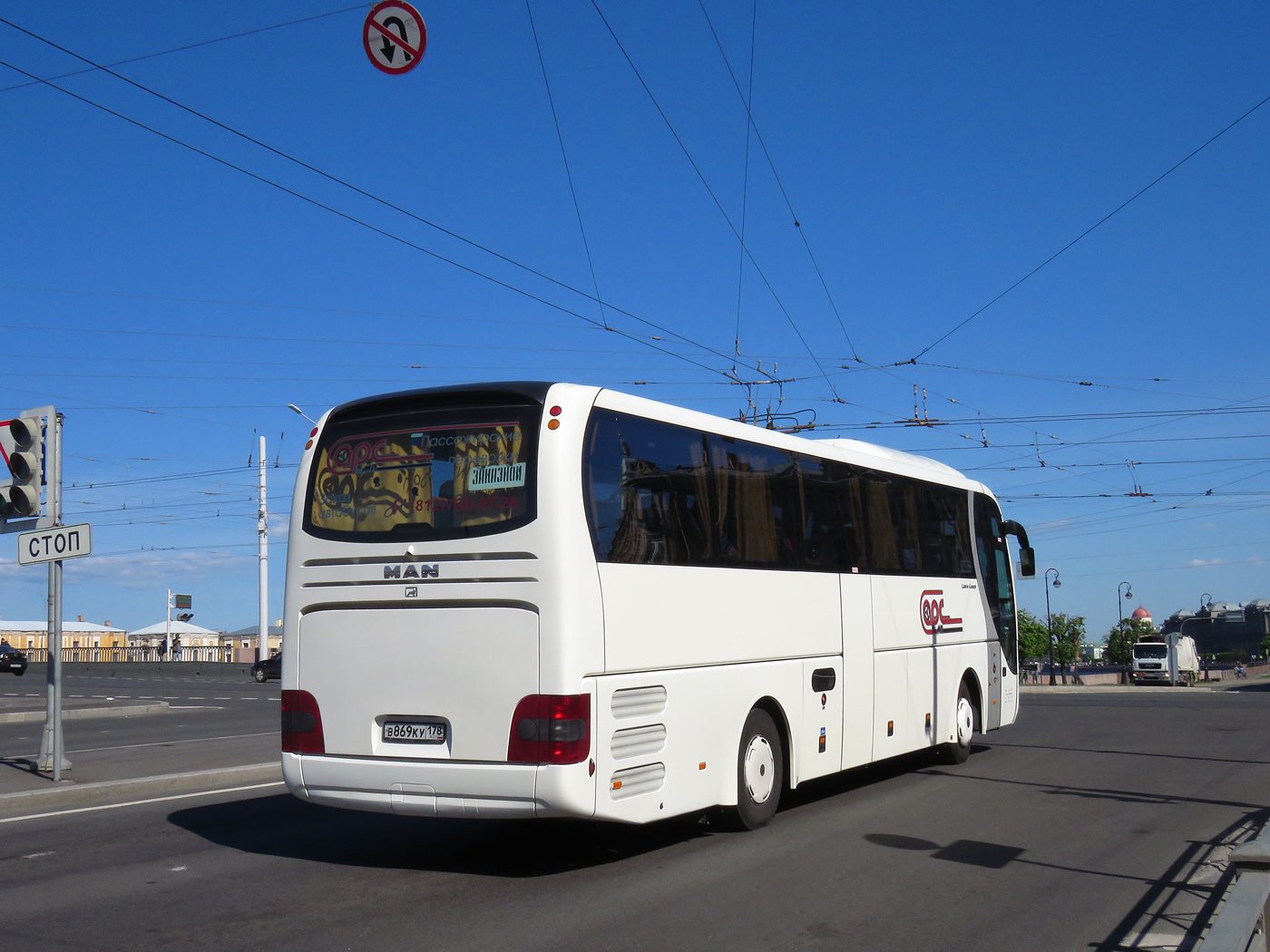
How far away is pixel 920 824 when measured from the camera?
9.52 m

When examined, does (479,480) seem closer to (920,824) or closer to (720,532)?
(720,532)

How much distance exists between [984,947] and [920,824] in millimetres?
3681

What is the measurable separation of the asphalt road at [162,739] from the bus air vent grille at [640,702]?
23.5ft

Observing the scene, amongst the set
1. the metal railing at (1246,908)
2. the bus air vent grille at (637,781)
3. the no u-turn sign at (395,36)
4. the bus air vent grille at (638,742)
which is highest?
the no u-turn sign at (395,36)

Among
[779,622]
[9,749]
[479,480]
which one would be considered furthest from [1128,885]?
[9,749]

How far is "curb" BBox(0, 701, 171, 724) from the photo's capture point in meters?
24.7

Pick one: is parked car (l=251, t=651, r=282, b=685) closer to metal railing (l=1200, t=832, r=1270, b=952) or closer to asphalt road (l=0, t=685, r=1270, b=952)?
asphalt road (l=0, t=685, r=1270, b=952)

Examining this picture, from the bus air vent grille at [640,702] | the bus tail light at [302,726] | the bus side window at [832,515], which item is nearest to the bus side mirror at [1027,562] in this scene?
the bus side window at [832,515]

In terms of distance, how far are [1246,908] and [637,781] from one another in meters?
3.81

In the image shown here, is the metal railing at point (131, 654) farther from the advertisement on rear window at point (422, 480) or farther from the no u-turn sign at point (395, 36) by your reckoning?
the advertisement on rear window at point (422, 480)

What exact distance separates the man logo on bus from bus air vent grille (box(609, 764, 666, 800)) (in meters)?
5.93

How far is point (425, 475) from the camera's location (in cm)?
802

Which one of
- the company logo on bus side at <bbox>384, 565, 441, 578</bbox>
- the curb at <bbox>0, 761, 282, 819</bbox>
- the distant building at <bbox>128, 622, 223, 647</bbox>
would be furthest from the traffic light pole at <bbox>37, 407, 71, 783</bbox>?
the distant building at <bbox>128, 622, 223, 647</bbox>

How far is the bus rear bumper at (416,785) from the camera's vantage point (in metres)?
7.34
